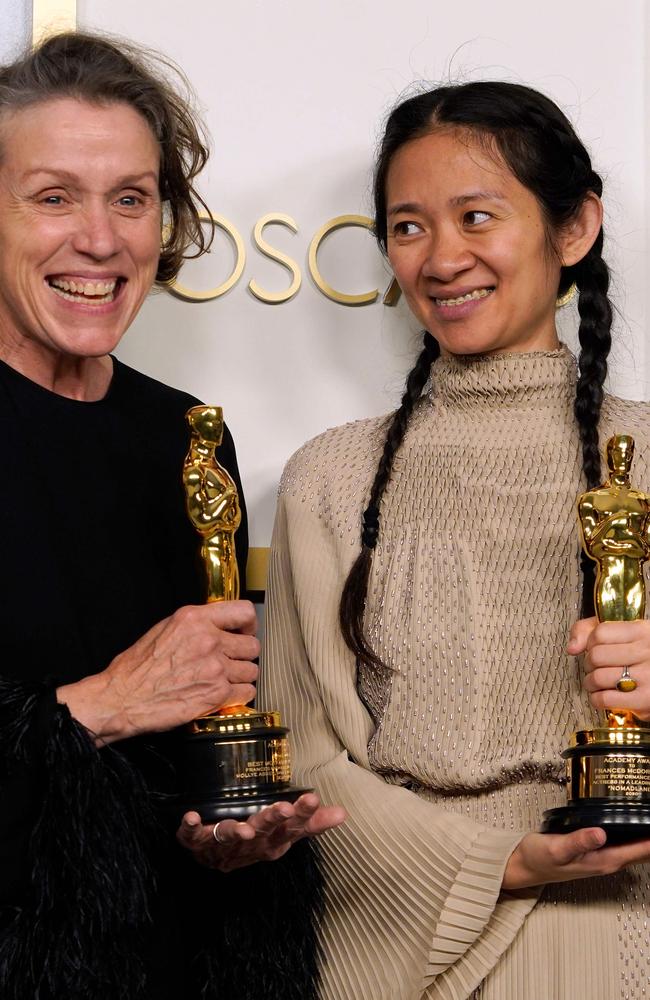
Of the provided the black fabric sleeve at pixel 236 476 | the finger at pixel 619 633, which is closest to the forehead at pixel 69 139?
the black fabric sleeve at pixel 236 476

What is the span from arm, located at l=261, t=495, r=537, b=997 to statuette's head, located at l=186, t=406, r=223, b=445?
24 cm

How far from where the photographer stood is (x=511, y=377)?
5.50 ft

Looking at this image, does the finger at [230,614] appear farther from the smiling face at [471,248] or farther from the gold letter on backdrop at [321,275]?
the gold letter on backdrop at [321,275]

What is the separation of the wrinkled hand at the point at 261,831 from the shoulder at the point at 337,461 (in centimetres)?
42

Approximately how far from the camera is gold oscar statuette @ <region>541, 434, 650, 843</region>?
137 centimetres

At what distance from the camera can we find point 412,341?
6.80 feet

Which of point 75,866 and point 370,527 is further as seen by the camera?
point 370,527

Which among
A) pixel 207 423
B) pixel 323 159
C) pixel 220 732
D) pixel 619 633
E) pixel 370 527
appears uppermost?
pixel 323 159

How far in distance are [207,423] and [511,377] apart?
0.38 metres

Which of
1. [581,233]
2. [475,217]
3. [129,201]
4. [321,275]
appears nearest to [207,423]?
[129,201]

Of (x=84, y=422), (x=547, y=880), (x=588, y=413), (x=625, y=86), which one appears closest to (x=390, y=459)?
(x=588, y=413)

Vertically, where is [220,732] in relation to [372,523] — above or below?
below

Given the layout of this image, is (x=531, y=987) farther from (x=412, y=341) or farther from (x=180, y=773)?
(x=412, y=341)

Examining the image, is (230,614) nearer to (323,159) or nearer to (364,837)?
(364,837)
